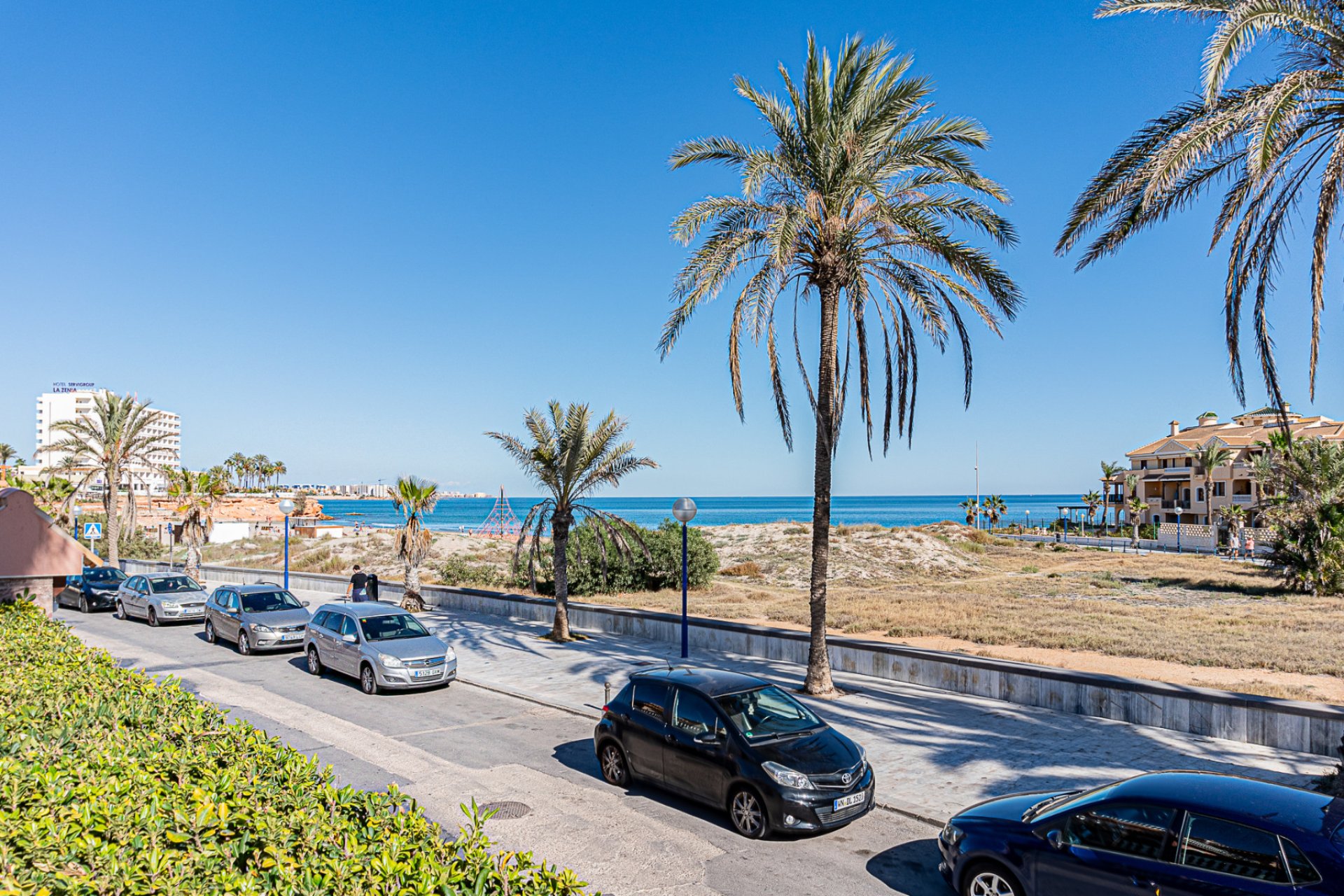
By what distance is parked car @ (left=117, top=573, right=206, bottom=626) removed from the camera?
80.3 feet

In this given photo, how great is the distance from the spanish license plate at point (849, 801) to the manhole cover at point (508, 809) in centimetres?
349

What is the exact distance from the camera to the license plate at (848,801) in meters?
8.41

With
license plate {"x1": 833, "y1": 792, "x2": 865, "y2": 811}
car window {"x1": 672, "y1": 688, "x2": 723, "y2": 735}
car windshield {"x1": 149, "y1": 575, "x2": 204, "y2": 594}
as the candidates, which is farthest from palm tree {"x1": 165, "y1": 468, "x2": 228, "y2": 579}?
license plate {"x1": 833, "y1": 792, "x2": 865, "y2": 811}

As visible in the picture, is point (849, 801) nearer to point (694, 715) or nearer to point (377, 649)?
point (694, 715)

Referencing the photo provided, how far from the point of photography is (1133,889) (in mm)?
5805

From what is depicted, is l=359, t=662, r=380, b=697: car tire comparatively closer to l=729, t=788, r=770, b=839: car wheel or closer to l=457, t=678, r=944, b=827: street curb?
l=457, t=678, r=944, b=827: street curb

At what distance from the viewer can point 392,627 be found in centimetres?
1638

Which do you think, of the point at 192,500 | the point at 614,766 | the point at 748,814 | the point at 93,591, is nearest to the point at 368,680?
the point at 614,766

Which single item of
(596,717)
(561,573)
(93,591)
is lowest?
(93,591)

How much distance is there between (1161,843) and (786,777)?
3.52m

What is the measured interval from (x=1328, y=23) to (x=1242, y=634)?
17319mm

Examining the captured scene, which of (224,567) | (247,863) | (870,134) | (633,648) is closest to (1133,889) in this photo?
(247,863)

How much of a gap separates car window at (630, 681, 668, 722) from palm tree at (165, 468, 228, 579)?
101 feet

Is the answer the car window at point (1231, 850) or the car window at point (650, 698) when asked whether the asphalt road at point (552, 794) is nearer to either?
the car window at point (650, 698)
